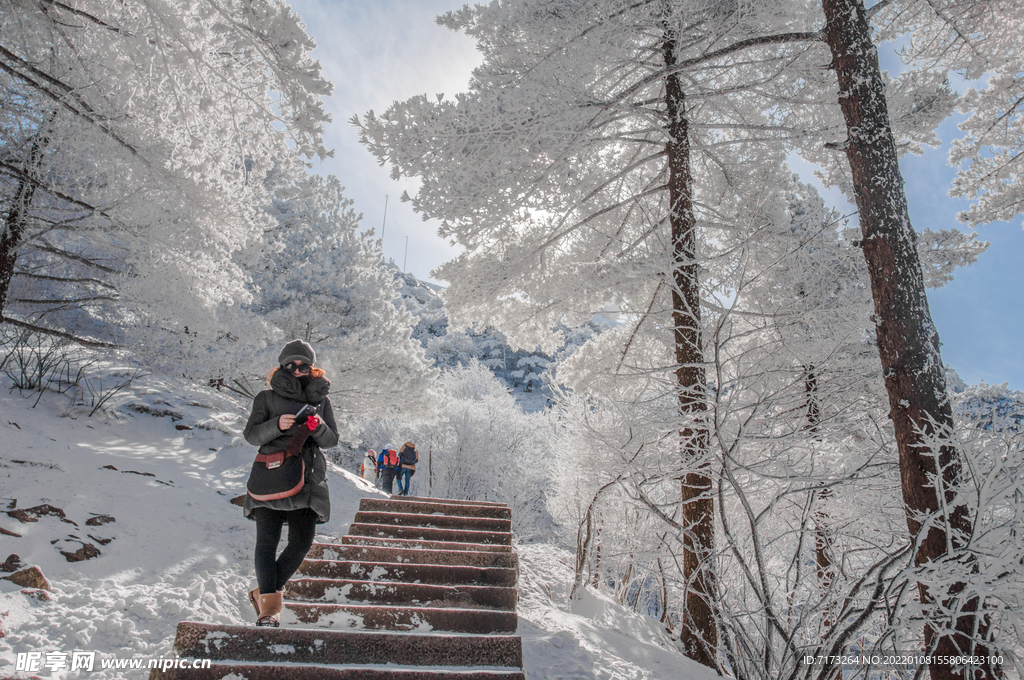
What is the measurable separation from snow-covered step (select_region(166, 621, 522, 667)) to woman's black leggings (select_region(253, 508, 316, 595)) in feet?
0.78

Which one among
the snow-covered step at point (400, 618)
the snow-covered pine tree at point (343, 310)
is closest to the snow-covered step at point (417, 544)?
the snow-covered step at point (400, 618)

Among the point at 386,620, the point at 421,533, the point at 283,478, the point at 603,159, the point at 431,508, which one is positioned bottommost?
the point at 386,620

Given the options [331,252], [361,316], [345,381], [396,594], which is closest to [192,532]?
[396,594]

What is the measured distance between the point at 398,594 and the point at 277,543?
1.26 m

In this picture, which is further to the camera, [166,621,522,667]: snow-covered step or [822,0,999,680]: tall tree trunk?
[822,0,999,680]: tall tree trunk

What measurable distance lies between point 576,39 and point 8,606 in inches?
225

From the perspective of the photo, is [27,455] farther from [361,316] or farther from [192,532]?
[361,316]

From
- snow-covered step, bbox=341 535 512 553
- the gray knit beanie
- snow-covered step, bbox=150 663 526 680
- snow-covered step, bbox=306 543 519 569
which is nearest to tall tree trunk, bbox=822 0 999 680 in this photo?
snow-covered step, bbox=150 663 526 680

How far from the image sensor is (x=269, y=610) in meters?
2.58

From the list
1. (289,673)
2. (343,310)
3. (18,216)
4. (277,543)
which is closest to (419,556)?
(277,543)

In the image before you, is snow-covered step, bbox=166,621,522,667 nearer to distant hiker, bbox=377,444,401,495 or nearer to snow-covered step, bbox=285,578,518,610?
snow-covered step, bbox=285,578,518,610

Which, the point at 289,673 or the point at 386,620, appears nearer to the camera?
the point at 289,673

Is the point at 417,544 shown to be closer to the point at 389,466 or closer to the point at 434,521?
the point at 434,521

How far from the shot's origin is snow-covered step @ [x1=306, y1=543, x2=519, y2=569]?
13.5ft
